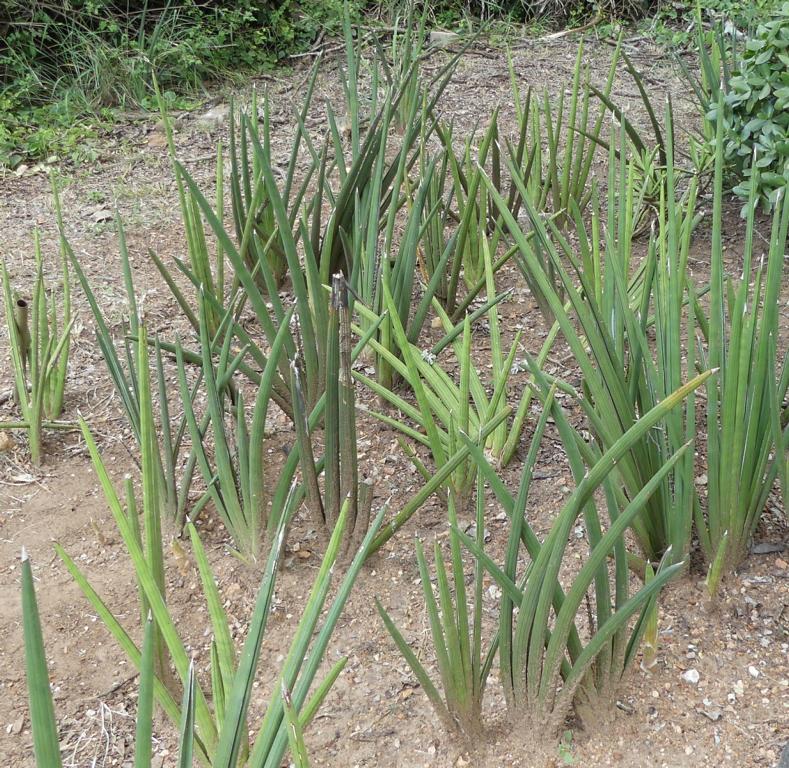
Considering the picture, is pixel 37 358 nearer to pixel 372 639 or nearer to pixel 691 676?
pixel 372 639

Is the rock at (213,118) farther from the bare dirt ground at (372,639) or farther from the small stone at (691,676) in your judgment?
the small stone at (691,676)

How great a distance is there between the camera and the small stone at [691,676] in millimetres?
1250

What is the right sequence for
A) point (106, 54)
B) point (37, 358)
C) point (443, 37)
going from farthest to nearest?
point (443, 37), point (106, 54), point (37, 358)

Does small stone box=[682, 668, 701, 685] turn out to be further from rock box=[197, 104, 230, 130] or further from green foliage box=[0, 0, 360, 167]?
rock box=[197, 104, 230, 130]

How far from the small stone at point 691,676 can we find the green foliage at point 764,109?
1.35 m

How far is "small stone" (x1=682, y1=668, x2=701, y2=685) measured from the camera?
125 cm

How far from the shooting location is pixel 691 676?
49.4 inches

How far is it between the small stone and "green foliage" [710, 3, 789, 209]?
1346 millimetres

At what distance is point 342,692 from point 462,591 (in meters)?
0.38

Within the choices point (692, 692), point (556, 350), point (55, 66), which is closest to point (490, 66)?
point (55, 66)

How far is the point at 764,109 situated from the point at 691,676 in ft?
5.38

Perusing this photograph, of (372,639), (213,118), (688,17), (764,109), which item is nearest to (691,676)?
(372,639)

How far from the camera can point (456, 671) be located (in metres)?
1.06

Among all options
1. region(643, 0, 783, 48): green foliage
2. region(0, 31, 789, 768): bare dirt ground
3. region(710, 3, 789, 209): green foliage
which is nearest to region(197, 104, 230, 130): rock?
region(0, 31, 789, 768): bare dirt ground
